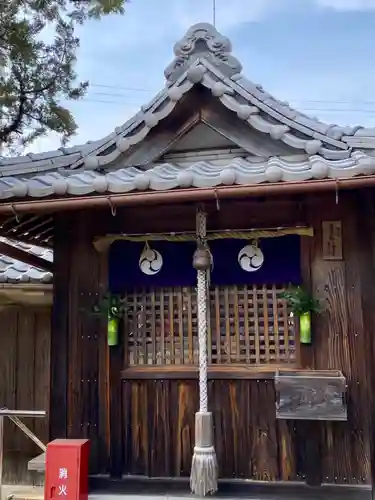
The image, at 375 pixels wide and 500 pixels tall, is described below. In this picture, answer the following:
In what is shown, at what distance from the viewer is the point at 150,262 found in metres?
6.23

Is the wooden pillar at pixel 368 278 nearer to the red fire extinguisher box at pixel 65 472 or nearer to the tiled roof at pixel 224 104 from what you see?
the tiled roof at pixel 224 104

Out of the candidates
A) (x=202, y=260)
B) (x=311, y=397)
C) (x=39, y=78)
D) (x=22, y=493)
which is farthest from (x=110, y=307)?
(x=39, y=78)

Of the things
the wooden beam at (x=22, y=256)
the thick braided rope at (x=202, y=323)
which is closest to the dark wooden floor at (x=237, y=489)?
the thick braided rope at (x=202, y=323)

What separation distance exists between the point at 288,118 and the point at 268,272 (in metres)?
1.84

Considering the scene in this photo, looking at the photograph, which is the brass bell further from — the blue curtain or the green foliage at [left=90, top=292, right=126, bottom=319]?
the green foliage at [left=90, top=292, right=126, bottom=319]

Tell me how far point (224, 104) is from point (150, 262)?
→ 1989 millimetres

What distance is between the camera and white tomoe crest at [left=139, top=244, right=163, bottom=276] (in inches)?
245

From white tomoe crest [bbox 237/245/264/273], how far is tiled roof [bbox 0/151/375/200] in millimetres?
951

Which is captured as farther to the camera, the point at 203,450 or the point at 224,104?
the point at 224,104

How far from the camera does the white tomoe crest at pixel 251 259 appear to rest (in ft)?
19.7

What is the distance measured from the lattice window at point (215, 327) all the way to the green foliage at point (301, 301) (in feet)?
0.76

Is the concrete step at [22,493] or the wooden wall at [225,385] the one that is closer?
the wooden wall at [225,385]

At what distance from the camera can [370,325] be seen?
5711 mm

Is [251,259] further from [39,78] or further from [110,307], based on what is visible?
[39,78]
